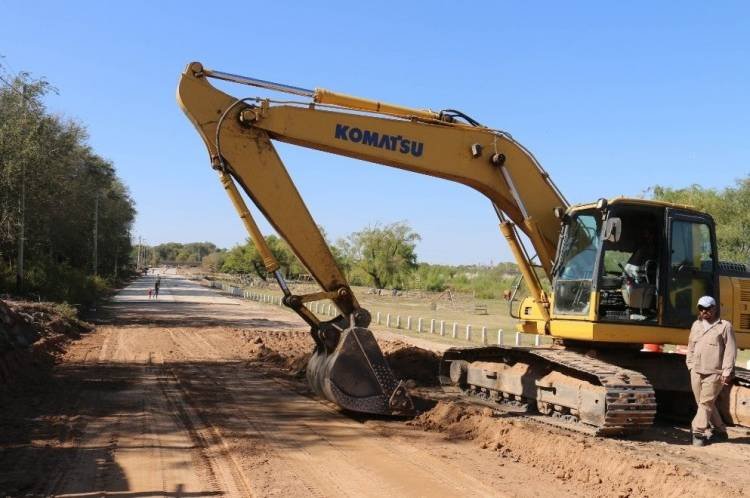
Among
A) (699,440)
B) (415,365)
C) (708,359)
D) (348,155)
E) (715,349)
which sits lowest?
(699,440)

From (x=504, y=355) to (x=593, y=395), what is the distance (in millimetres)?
2383

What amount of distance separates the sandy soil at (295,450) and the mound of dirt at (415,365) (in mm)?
777

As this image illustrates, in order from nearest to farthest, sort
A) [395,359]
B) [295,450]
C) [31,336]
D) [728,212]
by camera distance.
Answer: [295,450] → [395,359] → [31,336] → [728,212]

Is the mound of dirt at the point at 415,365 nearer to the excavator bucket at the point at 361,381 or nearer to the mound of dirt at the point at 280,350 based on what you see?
the mound of dirt at the point at 280,350

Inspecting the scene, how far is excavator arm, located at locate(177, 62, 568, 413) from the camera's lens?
29.0 ft

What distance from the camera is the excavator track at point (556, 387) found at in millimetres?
7836

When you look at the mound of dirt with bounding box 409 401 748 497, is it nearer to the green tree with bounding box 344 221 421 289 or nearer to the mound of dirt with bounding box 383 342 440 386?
the mound of dirt with bounding box 383 342 440 386

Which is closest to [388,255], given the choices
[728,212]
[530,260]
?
[728,212]

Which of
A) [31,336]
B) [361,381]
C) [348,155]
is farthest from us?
[31,336]

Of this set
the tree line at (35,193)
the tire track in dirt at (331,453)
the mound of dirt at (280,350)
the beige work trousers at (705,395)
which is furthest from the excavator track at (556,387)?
the tree line at (35,193)

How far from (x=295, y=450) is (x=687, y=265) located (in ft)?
18.3

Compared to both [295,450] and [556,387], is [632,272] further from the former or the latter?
[295,450]

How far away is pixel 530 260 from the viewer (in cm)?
988

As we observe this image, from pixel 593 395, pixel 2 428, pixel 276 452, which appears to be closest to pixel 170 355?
pixel 2 428
